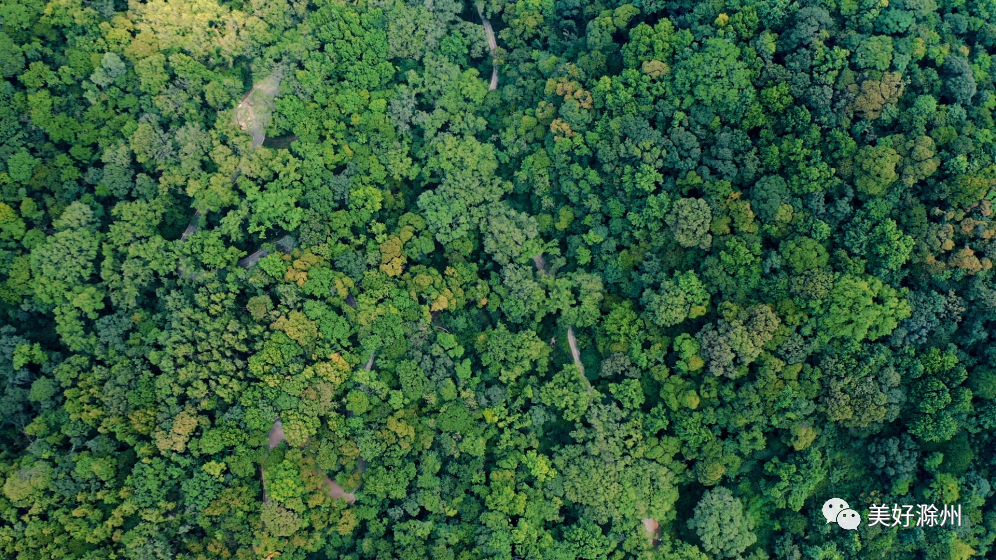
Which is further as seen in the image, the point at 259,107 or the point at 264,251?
the point at 259,107

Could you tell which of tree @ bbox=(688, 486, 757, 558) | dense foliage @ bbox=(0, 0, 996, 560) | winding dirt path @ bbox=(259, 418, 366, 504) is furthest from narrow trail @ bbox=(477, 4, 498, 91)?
tree @ bbox=(688, 486, 757, 558)

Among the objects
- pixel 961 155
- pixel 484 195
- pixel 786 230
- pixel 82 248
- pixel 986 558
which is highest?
pixel 961 155

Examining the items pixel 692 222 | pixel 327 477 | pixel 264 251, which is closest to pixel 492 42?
pixel 692 222

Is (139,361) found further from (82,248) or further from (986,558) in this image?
(986,558)

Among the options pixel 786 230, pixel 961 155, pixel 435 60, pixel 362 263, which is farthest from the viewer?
pixel 435 60

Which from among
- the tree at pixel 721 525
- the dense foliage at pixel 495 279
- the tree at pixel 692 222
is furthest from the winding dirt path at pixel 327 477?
the tree at pixel 692 222

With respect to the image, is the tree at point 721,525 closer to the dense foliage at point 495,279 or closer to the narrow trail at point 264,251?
the dense foliage at point 495,279

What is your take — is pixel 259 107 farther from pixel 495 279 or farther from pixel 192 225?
pixel 495 279

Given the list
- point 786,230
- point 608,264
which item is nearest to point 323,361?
point 608,264

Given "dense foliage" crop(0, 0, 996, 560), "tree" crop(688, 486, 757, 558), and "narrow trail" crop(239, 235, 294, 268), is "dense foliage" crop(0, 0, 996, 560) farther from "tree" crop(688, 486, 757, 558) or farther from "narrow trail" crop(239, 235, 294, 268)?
"narrow trail" crop(239, 235, 294, 268)
